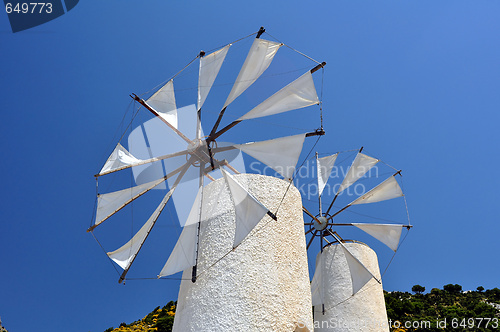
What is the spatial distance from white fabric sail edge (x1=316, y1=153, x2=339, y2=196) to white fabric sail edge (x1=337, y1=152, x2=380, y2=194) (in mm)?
599

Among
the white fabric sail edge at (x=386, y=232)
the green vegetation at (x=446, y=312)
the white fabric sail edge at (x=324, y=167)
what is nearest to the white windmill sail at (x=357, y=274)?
the white fabric sail edge at (x=386, y=232)

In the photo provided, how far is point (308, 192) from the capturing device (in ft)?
42.0

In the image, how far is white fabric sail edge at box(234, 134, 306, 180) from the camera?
536 centimetres

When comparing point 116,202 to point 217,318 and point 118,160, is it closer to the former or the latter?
point 118,160

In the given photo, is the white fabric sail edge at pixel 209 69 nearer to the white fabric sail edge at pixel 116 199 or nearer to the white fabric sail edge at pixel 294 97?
the white fabric sail edge at pixel 294 97

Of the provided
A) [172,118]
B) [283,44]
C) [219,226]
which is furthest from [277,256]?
[283,44]

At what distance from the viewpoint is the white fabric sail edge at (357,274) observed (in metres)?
9.72

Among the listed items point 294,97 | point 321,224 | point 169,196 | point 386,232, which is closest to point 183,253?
point 169,196

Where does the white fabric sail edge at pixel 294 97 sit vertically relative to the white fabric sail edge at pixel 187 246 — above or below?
above

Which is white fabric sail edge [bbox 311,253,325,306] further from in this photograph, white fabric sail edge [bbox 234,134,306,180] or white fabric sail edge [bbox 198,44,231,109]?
white fabric sail edge [bbox 198,44,231,109]

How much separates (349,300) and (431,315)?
11.6 meters

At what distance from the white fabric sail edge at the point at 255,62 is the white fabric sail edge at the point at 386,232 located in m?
7.51

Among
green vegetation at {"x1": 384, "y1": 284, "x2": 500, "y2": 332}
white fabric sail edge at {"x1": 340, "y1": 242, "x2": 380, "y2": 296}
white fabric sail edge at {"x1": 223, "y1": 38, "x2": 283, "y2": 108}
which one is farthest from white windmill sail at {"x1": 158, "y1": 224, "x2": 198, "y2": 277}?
green vegetation at {"x1": 384, "y1": 284, "x2": 500, "y2": 332}

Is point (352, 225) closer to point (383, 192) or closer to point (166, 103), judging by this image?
point (383, 192)
